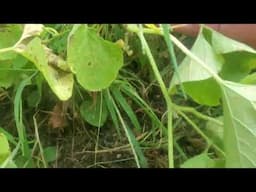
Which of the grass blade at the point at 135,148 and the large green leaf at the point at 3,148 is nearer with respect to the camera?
the large green leaf at the point at 3,148

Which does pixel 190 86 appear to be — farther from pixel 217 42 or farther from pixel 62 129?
pixel 62 129

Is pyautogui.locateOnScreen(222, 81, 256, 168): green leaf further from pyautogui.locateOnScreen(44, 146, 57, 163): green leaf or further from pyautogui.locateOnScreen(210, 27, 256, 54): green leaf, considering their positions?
pyautogui.locateOnScreen(44, 146, 57, 163): green leaf

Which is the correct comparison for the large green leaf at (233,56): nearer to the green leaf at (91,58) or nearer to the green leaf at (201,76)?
the green leaf at (201,76)

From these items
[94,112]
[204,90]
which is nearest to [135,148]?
[94,112]

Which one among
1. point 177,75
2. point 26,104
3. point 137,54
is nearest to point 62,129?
point 26,104

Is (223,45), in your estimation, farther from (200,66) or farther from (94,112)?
(94,112)

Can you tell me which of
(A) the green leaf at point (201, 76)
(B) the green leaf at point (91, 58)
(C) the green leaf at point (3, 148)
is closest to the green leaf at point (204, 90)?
(A) the green leaf at point (201, 76)

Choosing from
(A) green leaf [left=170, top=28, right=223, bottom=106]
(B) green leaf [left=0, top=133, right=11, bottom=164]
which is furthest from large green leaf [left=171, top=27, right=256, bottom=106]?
(B) green leaf [left=0, top=133, right=11, bottom=164]
